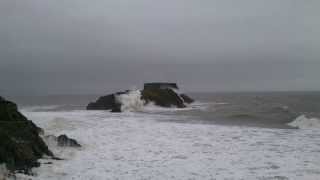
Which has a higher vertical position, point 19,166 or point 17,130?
point 17,130

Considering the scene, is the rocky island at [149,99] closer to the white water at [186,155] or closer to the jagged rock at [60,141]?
the white water at [186,155]

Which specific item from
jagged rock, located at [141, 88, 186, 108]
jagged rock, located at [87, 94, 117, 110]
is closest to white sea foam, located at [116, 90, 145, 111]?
jagged rock, located at [87, 94, 117, 110]

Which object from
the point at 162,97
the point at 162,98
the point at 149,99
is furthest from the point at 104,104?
the point at 162,97

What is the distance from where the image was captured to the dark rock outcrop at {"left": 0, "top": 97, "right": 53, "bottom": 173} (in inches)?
428

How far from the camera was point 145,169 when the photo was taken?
11.5 m

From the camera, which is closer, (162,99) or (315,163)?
(315,163)

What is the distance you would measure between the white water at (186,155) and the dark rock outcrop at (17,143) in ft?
1.65

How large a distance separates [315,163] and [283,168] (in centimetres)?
128

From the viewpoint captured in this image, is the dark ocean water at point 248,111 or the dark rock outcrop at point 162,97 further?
the dark rock outcrop at point 162,97

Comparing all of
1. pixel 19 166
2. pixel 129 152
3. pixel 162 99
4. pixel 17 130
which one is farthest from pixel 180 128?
pixel 162 99

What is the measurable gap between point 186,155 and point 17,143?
5.24 meters

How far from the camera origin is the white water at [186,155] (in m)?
10.9

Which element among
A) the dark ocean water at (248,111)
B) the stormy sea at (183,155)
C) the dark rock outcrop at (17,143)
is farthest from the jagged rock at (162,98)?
the dark rock outcrop at (17,143)

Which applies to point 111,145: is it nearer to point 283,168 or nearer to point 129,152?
point 129,152
